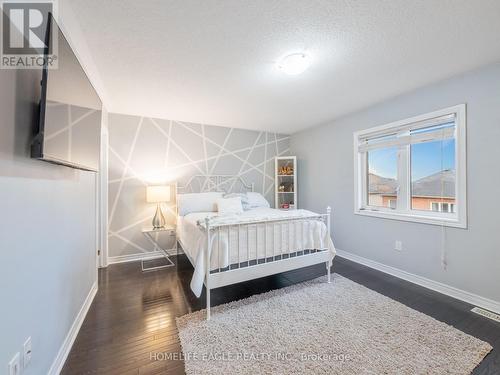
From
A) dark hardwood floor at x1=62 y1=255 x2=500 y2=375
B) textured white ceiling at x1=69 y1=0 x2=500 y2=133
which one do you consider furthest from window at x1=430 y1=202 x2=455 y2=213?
textured white ceiling at x1=69 y1=0 x2=500 y2=133

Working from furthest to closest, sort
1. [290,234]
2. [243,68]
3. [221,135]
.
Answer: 1. [221,135]
2. [290,234]
3. [243,68]

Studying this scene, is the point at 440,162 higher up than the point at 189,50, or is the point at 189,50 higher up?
the point at 189,50

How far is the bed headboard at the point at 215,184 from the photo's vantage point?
13.0ft

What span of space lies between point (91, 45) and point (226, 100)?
5.06 ft

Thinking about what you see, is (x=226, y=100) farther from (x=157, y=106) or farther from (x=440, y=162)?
(x=440, y=162)

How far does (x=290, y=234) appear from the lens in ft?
8.20

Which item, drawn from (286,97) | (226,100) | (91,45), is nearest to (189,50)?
(91,45)

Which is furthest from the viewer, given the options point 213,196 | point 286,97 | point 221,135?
point 221,135

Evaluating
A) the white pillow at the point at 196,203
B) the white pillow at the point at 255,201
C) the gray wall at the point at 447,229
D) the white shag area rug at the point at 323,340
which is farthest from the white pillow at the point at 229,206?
the gray wall at the point at 447,229

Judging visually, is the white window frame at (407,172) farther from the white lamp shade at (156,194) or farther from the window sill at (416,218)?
the white lamp shade at (156,194)

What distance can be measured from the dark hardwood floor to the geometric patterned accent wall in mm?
677

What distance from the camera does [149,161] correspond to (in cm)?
366

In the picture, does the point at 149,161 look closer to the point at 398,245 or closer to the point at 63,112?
the point at 63,112

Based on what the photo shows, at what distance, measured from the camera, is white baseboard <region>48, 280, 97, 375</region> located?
1416 millimetres
